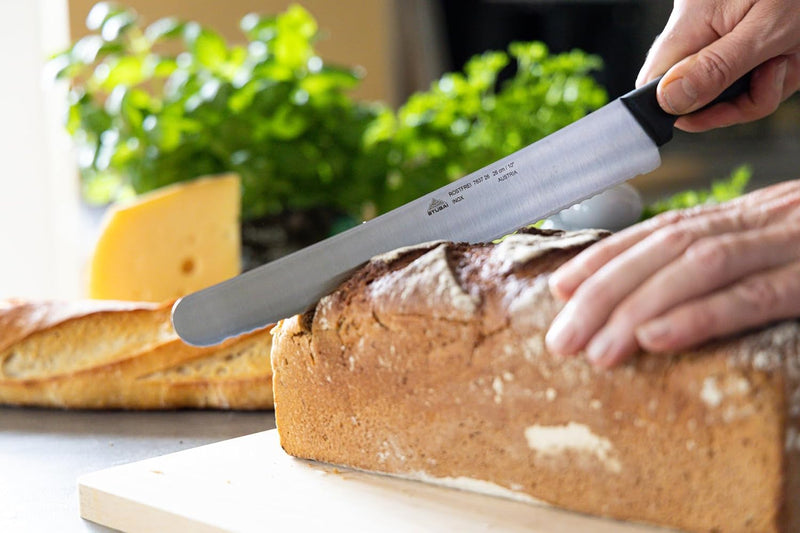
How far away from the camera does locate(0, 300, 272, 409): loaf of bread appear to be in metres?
1.52

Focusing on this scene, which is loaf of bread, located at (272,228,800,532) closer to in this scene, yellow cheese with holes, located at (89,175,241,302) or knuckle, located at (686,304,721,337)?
knuckle, located at (686,304,721,337)

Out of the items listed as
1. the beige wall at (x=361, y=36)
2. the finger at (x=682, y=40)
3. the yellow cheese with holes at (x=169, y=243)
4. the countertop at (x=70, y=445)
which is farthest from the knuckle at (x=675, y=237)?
the beige wall at (x=361, y=36)

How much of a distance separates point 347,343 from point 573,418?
0.95 ft

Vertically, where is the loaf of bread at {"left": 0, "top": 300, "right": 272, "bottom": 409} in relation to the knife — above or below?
below

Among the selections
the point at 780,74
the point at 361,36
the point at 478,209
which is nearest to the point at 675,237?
the point at 478,209

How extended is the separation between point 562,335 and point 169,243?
1.36 metres

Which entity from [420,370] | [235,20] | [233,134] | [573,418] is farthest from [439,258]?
[235,20]

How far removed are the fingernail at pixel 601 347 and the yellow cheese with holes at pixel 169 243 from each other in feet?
4.29

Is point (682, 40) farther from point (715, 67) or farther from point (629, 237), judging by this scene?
point (629, 237)

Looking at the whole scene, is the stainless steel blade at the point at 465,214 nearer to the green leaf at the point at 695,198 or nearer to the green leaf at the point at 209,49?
the green leaf at the point at 695,198

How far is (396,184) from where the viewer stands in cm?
232

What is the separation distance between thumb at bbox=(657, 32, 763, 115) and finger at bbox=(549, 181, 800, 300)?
0.83 feet

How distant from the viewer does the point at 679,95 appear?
1133 millimetres

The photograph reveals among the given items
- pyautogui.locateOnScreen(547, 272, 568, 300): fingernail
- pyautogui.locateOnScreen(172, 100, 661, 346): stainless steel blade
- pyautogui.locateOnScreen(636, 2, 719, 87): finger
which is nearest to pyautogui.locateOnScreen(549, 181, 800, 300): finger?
pyautogui.locateOnScreen(547, 272, 568, 300): fingernail
